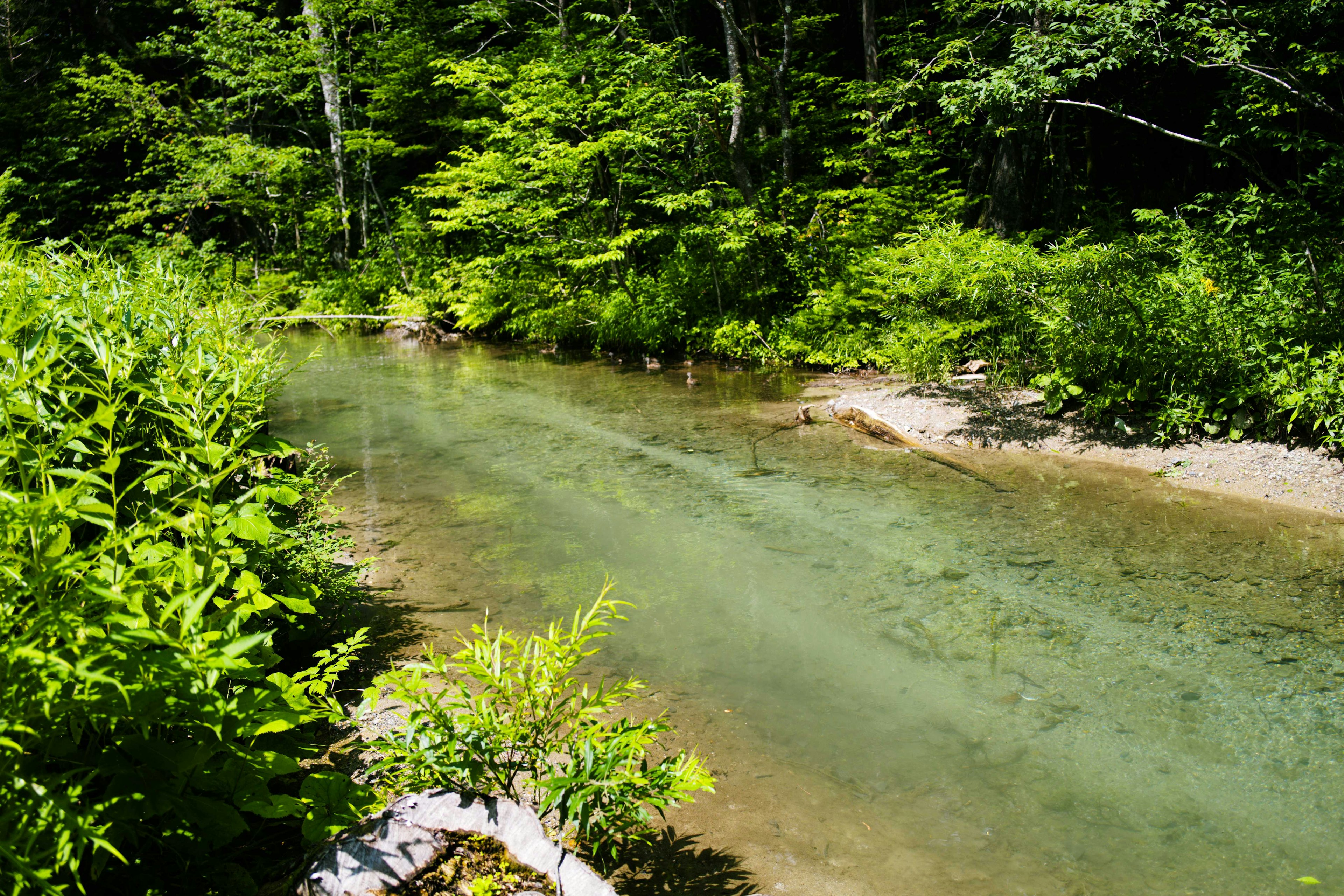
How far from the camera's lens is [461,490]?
303 inches

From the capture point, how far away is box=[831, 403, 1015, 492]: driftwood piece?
7.62 meters

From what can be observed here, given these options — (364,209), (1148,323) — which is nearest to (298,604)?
(1148,323)

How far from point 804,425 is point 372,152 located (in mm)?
16455

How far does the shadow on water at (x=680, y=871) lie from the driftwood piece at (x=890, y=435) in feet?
16.5

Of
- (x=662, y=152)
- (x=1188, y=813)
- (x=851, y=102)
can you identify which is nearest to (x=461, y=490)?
(x=1188, y=813)

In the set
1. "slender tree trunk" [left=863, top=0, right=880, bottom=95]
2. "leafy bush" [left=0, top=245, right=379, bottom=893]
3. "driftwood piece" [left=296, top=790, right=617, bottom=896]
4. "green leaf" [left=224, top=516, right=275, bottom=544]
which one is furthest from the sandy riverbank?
"green leaf" [left=224, top=516, right=275, bottom=544]

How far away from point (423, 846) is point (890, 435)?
7.36m

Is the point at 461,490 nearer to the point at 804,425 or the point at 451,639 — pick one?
the point at 451,639

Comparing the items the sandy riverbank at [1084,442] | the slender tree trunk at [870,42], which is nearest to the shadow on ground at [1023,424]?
the sandy riverbank at [1084,442]

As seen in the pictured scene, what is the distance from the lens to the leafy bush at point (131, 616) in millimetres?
1622

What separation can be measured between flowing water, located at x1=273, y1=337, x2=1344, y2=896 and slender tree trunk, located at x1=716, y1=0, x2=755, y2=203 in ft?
21.0

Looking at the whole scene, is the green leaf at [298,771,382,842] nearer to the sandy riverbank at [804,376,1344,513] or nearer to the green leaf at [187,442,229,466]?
the green leaf at [187,442,229,466]

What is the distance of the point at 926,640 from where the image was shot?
4.74 meters

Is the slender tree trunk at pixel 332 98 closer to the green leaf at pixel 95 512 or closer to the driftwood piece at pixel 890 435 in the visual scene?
the driftwood piece at pixel 890 435
